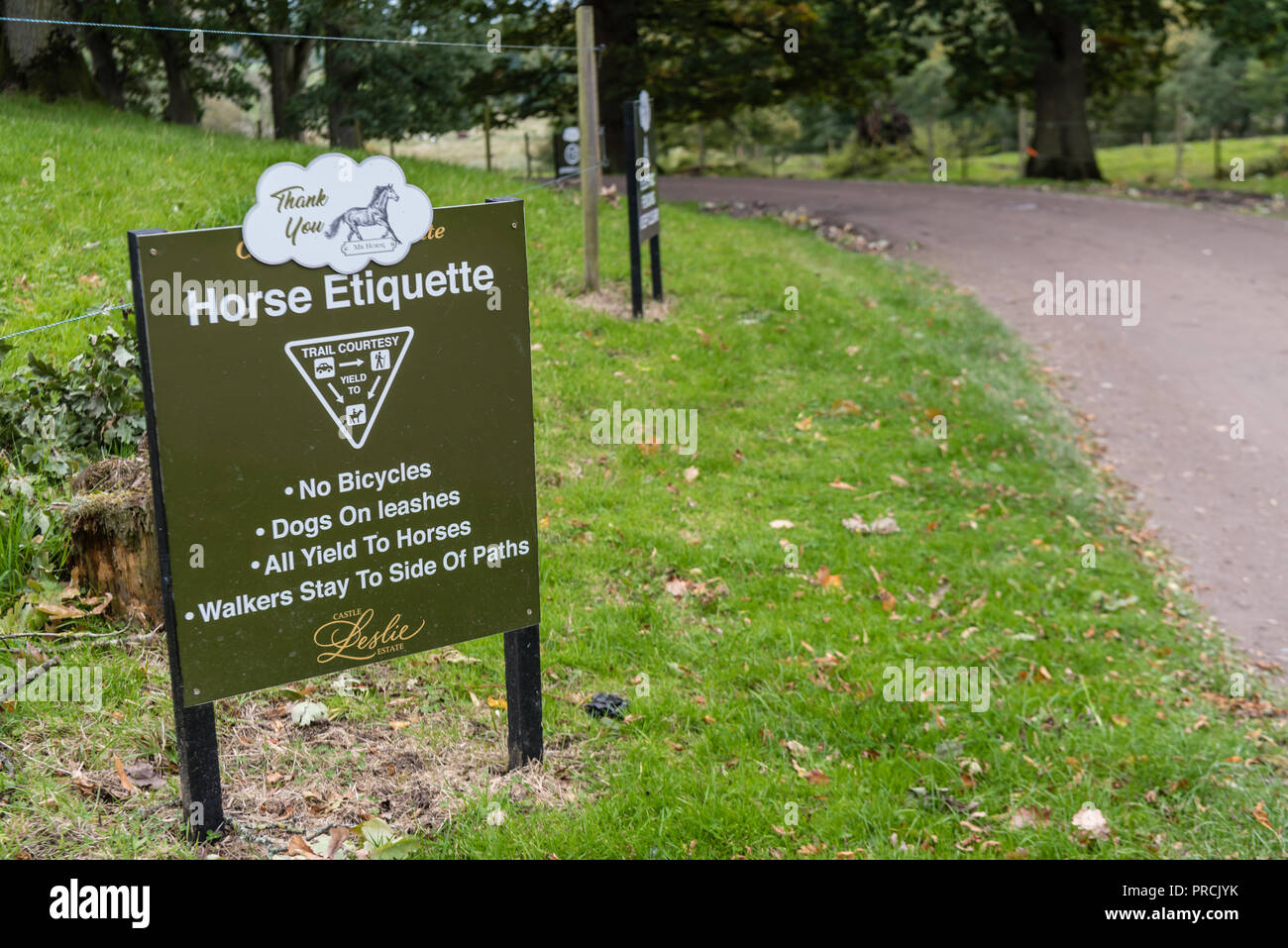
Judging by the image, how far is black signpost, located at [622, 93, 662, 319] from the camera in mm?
10789

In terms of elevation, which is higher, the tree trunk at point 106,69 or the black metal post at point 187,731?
the tree trunk at point 106,69

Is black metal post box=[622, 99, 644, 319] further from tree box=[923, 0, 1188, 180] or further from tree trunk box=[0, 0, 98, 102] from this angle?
tree box=[923, 0, 1188, 180]

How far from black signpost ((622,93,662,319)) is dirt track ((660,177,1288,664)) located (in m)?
4.20

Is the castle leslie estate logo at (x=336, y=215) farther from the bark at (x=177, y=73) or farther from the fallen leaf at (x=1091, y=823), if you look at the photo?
the bark at (x=177, y=73)

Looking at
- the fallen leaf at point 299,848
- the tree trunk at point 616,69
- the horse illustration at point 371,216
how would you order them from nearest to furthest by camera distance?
1. the horse illustration at point 371,216
2. the fallen leaf at point 299,848
3. the tree trunk at point 616,69

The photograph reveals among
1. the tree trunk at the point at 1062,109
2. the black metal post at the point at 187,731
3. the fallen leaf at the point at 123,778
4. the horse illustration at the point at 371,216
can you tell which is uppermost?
the tree trunk at the point at 1062,109

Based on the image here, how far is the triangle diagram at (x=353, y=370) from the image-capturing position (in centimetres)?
371

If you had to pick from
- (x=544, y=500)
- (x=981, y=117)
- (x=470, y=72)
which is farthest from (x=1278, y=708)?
(x=981, y=117)

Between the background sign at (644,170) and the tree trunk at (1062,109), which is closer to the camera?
the background sign at (644,170)

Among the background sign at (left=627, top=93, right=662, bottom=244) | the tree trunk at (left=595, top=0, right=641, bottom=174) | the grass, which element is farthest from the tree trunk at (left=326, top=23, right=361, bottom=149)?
the background sign at (left=627, top=93, right=662, bottom=244)

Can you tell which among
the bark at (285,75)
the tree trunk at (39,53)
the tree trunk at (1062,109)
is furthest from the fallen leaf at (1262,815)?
the tree trunk at (1062,109)

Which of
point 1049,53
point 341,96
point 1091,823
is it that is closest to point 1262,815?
point 1091,823

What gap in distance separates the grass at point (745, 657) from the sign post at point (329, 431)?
0.68 metres

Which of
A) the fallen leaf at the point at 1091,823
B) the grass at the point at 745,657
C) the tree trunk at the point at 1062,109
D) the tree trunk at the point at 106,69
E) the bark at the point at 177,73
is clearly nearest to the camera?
the grass at the point at 745,657
